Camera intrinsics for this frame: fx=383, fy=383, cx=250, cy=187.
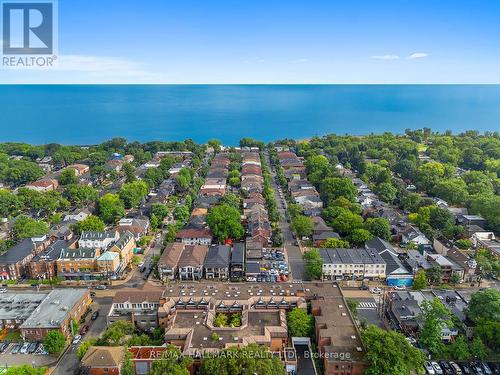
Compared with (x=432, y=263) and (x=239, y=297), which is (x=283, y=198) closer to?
(x=432, y=263)

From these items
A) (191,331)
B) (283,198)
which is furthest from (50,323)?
(283,198)

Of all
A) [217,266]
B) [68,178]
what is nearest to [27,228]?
[217,266]

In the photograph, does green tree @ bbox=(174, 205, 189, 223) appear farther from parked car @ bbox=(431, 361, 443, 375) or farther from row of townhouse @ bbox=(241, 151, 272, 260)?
parked car @ bbox=(431, 361, 443, 375)

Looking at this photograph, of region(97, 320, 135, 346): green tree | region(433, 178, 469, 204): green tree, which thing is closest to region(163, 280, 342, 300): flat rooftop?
region(97, 320, 135, 346): green tree

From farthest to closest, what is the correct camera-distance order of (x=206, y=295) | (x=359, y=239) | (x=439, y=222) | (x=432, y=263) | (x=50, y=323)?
(x=439, y=222), (x=359, y=239), (x=432, y=263), (x=206, y=295), (x=50, y=323)

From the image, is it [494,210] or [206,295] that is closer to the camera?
[206,295]

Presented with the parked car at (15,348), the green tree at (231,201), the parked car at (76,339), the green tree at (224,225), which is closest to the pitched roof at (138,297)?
the parked car at (76,339)
